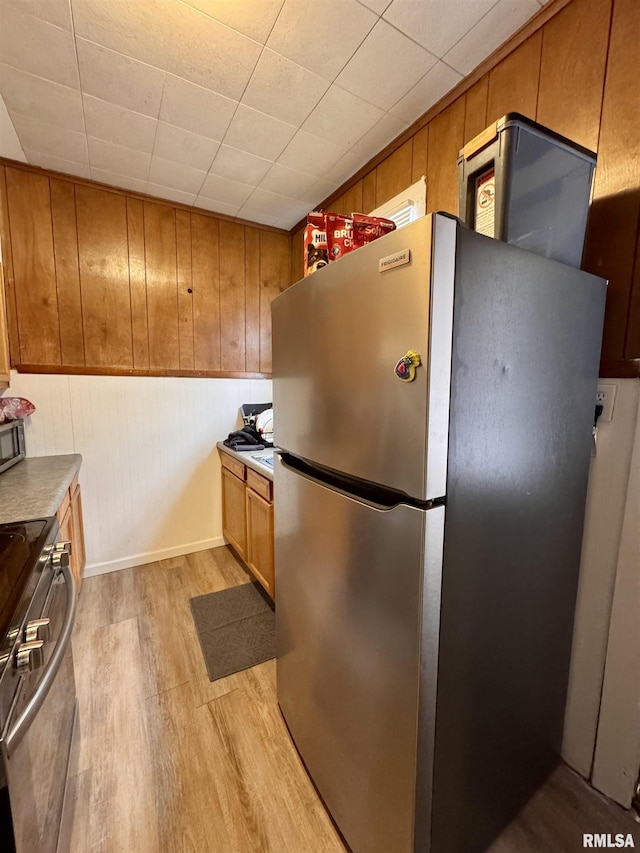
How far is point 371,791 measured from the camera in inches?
34.8

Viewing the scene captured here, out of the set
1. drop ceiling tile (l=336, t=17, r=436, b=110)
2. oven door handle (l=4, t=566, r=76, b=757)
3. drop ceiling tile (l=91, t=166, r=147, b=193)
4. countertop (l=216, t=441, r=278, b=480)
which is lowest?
oven door handle (l=4, t=566, r=76, b=757)

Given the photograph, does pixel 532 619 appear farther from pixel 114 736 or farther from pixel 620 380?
pixel 114 736

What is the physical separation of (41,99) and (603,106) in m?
2.20

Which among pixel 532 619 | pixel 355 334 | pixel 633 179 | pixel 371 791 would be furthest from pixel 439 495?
pixel 633 179

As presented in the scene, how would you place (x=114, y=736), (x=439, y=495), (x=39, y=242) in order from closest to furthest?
(x=439, y=495) → (x=114, y=736) → (x=39, y=242)

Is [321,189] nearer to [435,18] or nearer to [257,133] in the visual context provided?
[257,133]

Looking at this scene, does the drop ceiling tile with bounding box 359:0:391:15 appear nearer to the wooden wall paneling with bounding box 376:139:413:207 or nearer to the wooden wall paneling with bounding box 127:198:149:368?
the wooden wall paneling with bounding box 376:139:413:207

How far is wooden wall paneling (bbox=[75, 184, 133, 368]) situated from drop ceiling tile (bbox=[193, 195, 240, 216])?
1.57 ft

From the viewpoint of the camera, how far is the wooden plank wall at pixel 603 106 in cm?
101

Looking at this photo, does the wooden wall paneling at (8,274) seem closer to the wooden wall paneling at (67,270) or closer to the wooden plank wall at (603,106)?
the wooden wall paneling at (67,270)

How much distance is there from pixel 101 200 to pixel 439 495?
2.73 m

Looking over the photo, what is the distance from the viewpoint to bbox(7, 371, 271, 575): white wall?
226 cm

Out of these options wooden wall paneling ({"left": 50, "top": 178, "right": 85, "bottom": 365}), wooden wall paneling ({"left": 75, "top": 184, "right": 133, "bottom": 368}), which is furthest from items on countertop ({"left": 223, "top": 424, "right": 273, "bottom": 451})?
wooden wall paneling ({"left": 50, "top": 178, "right": 85, "bottom": 365})

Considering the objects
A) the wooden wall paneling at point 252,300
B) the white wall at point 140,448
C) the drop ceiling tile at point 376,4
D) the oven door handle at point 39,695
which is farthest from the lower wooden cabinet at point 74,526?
the drop ceiling tile at point 376,4
